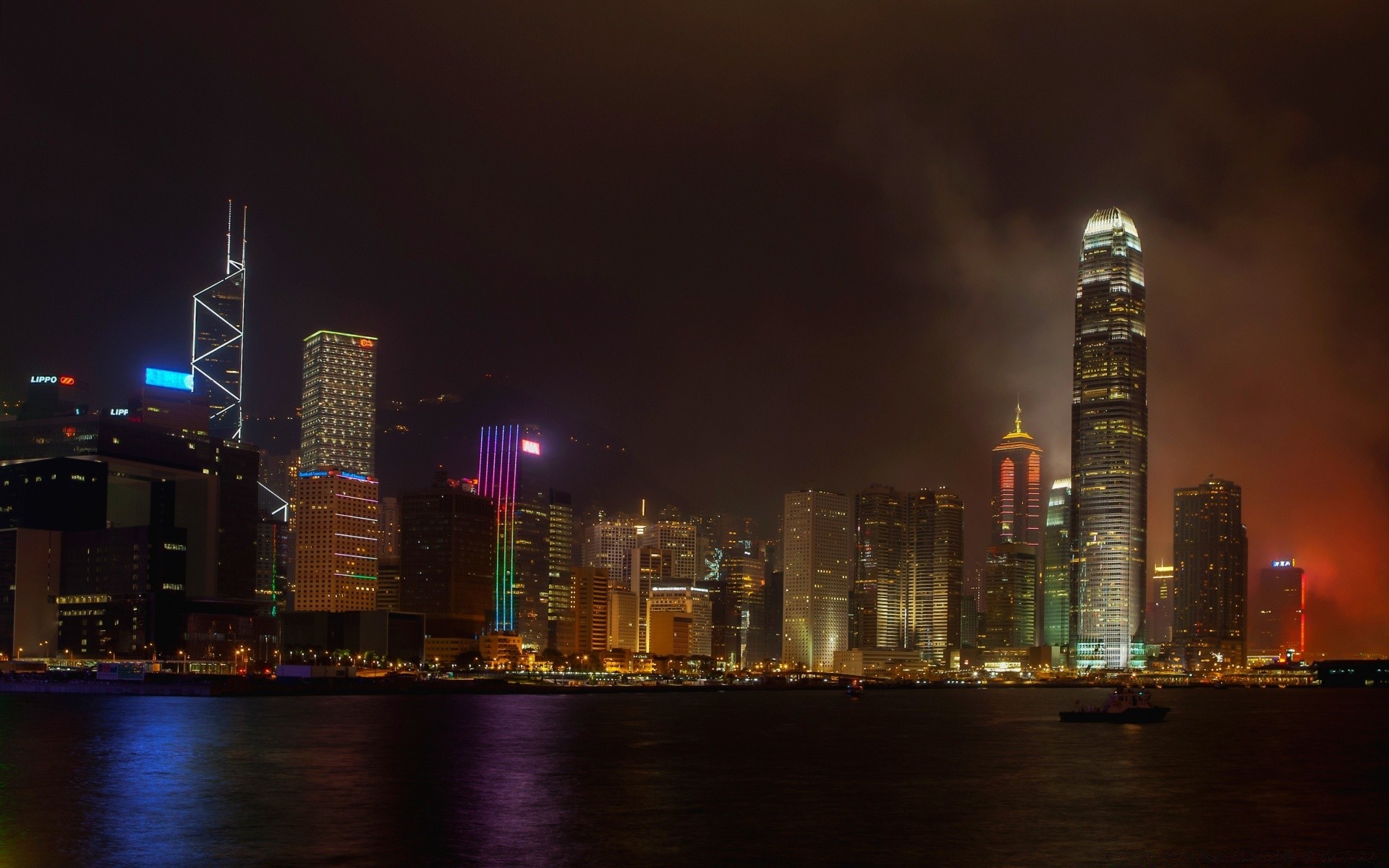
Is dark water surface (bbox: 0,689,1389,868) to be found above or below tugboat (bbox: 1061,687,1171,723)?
above

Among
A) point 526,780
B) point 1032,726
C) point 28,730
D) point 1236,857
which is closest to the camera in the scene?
point 1236,857

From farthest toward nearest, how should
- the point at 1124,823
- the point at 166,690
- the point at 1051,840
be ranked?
the point at 166,690 → the point at 1124,823 → the point at 1051,840

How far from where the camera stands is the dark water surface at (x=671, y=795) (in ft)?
171

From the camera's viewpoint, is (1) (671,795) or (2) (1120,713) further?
(2) (1120,713)

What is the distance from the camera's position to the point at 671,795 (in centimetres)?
6944

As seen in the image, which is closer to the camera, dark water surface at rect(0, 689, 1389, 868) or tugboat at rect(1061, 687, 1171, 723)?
dark water surface at rect(0, 689, 1389, 868)

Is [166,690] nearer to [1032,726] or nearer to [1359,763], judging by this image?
[1032,726]

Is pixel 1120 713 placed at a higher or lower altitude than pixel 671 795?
lower

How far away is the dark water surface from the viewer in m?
52.1

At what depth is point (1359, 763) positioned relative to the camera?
308ft

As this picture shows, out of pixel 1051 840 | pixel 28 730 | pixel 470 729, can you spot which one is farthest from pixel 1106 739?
pixel 28 730

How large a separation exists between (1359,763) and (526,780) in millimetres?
55568

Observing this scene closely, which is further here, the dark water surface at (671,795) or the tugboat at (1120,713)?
the tugboat at (1120,713)

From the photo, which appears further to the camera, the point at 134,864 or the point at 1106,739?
the point at 1106,739
